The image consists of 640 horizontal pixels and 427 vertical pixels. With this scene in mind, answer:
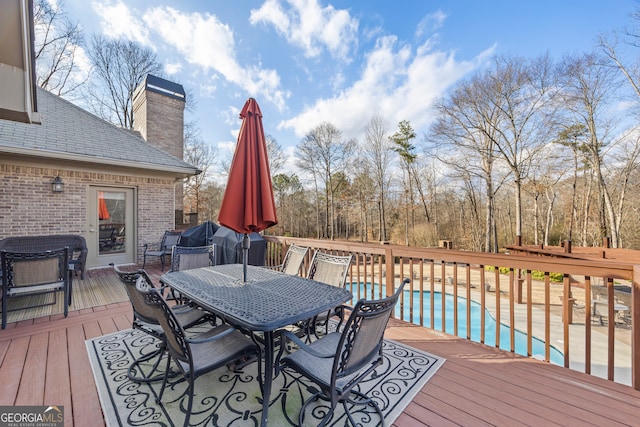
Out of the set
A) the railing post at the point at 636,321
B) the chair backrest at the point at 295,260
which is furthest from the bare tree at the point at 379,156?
the railing post at the point at 636,321

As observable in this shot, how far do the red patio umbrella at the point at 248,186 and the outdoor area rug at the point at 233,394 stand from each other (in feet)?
3.55

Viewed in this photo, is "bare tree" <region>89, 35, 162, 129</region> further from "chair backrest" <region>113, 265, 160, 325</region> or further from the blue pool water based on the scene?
the blue pool water

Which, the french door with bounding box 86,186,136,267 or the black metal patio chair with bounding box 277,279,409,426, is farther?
the french door with bounding box 86,186,136,267

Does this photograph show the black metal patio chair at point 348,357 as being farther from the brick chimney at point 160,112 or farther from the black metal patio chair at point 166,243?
the brick chimney at point 160,112

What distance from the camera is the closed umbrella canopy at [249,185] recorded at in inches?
104

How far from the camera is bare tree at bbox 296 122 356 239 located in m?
18.5

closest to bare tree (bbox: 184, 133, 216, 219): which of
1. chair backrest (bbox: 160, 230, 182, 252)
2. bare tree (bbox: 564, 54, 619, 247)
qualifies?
chair backrest (bbox: 160, 230, 182, 252)

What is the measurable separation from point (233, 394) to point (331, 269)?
159 cm

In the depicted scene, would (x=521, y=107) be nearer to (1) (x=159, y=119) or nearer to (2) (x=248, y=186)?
(2) (x=248, y=186)

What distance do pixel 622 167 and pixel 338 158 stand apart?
49.4 feet

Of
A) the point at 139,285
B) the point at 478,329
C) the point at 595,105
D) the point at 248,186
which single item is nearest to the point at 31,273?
the point at 139,285

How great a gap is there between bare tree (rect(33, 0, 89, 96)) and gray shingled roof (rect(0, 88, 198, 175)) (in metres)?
6.32

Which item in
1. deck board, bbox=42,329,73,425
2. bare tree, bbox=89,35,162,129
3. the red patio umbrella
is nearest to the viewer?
deck board, bbox=42,329,73,425

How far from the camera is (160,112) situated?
9.92 m
